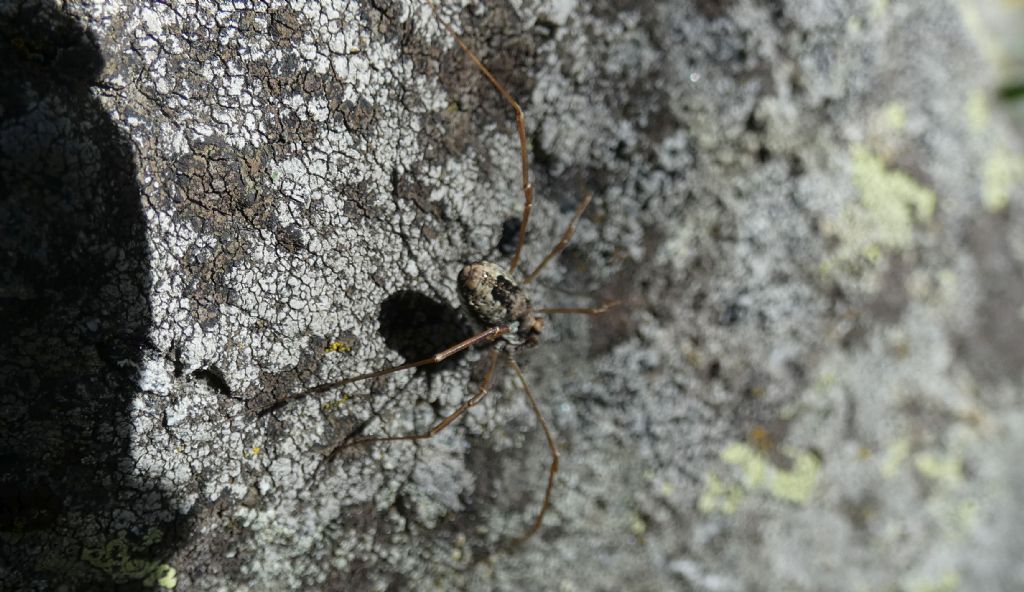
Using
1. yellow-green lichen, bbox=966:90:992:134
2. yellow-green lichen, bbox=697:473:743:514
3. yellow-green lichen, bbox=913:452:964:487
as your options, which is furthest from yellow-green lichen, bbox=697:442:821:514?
yellow-green lichen, bbox=966:90:992:134

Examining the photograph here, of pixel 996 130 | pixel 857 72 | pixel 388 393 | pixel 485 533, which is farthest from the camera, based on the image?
pixel 996 130

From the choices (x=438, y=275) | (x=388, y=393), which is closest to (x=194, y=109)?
(x=438, y=275)

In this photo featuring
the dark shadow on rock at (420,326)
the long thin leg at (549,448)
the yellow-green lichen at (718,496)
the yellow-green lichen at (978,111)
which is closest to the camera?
the dark shadow on rock at (420,326)

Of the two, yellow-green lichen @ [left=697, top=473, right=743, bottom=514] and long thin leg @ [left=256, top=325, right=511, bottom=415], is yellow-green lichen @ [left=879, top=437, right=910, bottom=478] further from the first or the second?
long thin leg @ [left=256, top=325, right=511, bottom=415]

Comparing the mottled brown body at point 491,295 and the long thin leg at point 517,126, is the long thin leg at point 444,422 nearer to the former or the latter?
the mottled brown body at point 491,295

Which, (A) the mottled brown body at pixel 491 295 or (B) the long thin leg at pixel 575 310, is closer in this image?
(A) the mottled brown body at pixel 491 295

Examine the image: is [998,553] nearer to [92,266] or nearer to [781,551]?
[781,551]

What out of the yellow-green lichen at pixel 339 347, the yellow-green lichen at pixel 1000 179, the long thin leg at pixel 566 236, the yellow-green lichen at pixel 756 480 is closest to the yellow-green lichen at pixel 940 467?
the yellow-green lichen at pixel 756 480
